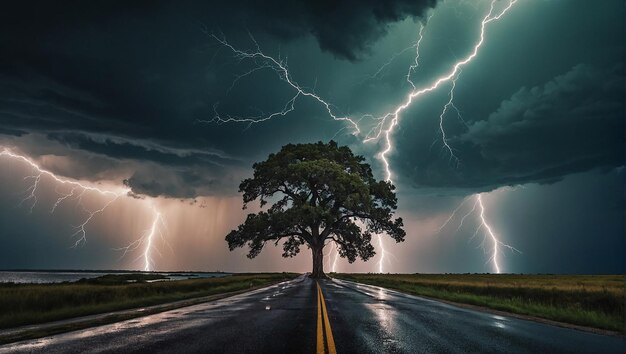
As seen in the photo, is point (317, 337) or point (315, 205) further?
point (315, 205)

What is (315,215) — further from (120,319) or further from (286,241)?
(120,319)

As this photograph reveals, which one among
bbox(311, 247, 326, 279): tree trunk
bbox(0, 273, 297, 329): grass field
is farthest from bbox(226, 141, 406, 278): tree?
bbox(0, 273, 297, 329): grass field

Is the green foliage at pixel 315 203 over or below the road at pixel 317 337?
over

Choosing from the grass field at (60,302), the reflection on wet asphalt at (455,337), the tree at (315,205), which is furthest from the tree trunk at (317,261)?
the reflection on wet asphalt at (455,337)

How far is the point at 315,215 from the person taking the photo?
47938 millimetres

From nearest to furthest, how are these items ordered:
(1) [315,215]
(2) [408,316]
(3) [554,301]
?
1. (2) [408,316]
2. (3) [554,301]
3. (1) [315,215]

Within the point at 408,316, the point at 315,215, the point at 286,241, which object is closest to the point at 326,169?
the point at 315,215

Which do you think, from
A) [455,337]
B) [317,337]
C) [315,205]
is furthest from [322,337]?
[315,205]

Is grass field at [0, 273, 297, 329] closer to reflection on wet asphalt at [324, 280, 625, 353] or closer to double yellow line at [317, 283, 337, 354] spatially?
double yellow line at [317, 283, 337, 354]

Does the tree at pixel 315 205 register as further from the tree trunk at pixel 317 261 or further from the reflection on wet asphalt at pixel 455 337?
the reflection on wet asphalt at pixel 455 337

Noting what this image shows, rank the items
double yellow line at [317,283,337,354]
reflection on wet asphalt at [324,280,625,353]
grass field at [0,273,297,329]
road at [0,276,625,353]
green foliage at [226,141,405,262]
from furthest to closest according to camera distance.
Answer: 1. green foliage at [226,141,405,262]
2. grass field at [0,273,297,329]
3. reflection on wet asphalt at [324,280,625,353]
4. road at [0,276,625,353]
5. double yellow line at [317,283,337,354]

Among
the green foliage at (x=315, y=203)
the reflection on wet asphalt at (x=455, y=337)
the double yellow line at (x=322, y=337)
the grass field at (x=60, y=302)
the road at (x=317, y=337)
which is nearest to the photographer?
the double yellow line at (x=322, y=337)

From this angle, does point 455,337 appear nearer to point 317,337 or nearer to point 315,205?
point 317,337

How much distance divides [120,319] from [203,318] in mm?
2143
